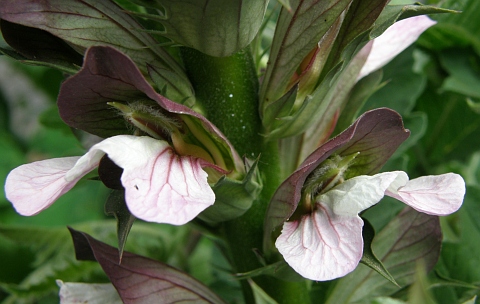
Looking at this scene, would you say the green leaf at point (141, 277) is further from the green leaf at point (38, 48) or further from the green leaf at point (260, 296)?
the green leaf at point (38, 48)

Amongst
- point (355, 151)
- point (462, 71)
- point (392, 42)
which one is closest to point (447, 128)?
point (462, 71)

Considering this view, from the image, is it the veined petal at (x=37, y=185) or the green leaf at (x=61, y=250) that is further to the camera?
the green leaf at (x=61, y=250)

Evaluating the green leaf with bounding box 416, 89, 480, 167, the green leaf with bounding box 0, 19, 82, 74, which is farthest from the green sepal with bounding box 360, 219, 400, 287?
the green leaf with bounding box 416, 89, 480, 167

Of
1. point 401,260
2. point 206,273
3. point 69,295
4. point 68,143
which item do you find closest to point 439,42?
point 401,260

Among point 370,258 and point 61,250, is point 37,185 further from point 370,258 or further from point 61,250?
point 61,250

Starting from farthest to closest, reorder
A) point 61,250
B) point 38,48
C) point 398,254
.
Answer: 1. point 61,250
2. point 398,254
3. point 38,48

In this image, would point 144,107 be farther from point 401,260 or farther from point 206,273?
point 206,273

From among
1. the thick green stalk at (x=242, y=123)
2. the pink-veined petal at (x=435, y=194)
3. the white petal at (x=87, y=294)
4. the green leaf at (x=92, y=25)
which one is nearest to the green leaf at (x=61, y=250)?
the white petal at (x=87, y=294)

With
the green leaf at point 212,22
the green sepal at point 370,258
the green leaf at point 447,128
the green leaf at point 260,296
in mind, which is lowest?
the green leaf at point 447,128
